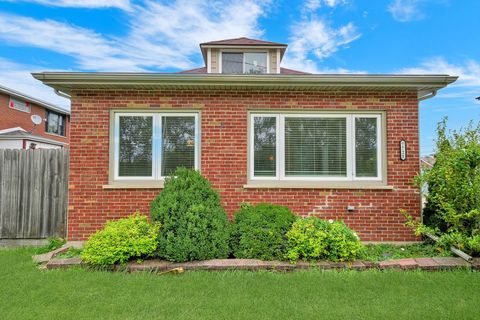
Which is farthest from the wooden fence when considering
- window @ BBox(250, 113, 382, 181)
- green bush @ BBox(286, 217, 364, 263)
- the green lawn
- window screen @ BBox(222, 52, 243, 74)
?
window screen @ BBox(222, 52, 243, 74)

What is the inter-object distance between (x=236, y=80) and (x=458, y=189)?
4254mm

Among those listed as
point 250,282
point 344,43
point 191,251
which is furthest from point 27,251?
point 344,43

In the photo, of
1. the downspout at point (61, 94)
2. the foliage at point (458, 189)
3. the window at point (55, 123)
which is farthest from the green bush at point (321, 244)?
the window at point (55, 123)

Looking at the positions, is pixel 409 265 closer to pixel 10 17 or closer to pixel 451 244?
pixel 451 244

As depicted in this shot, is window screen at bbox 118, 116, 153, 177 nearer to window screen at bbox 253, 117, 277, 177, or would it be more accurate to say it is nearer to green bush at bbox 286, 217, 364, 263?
window screen at bbox 253, 117, 277, 177

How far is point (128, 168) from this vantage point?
248 inches

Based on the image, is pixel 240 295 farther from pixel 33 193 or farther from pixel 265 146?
pixel 33 193

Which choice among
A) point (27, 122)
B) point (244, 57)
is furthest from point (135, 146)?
point (27, 122)

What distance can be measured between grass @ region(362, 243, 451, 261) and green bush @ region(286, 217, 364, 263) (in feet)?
1.28

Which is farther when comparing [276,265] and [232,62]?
[232,62]

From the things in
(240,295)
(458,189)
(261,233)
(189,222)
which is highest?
(458,189)

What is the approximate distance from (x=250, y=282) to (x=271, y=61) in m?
10.7

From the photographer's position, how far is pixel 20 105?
19.0 m

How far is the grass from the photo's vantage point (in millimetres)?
5207
